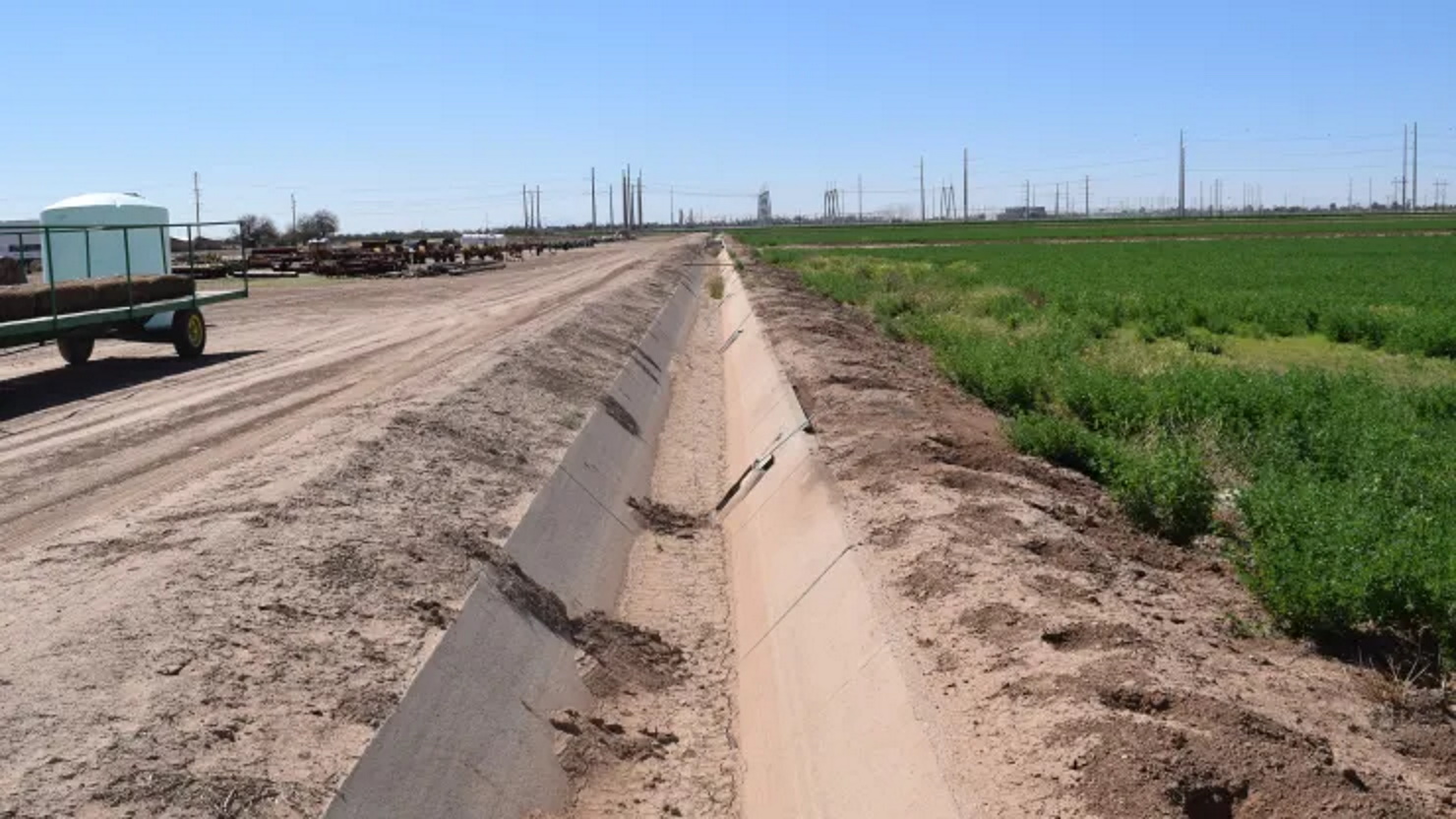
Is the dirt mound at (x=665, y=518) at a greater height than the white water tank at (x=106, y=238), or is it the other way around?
the white water tank at (x=106, y=238)

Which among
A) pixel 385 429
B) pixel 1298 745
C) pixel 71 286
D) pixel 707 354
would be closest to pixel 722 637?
pixel 385 429

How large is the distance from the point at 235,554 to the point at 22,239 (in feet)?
42.9

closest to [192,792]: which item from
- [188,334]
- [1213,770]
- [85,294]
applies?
[1213,770]

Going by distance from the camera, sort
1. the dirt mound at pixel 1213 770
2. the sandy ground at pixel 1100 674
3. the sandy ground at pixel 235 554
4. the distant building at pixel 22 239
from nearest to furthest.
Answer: the dirt mound at pixel 1213 770, the sandy ground at pixel 235 554, the sandy ground at pixel 1100 674, the distant building at pixel 22 239

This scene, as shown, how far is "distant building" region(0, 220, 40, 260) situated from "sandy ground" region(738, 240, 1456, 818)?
1139 centimetres

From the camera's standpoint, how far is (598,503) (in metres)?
12.6

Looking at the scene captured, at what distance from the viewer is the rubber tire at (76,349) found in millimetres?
19109

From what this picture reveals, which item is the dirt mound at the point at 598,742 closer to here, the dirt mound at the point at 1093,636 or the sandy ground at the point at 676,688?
the sandy ground at the point at 676,688

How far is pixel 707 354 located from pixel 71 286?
47.4 ft

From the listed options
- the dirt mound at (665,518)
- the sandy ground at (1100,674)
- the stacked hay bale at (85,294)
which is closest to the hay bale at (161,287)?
the stacked hay bale at (85,294)

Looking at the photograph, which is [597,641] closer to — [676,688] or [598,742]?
[676,688]

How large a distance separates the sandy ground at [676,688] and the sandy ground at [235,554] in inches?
45.0

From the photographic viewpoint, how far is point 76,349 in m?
19.4

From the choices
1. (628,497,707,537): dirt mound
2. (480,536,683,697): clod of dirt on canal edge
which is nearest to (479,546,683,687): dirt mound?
(480,536,683,697): clod of dirt on canal edge
